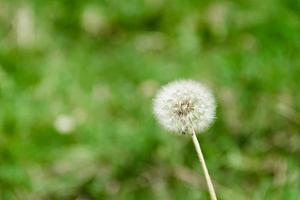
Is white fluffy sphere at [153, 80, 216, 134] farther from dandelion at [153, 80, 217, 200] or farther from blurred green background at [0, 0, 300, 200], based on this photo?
blurred green background at [0, 0, 300, 200]

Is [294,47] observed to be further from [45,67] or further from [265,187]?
[45,67]

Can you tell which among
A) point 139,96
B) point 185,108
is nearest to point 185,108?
point 185,108

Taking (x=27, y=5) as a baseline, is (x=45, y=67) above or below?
below

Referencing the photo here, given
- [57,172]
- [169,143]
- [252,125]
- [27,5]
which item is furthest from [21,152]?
[27,5]

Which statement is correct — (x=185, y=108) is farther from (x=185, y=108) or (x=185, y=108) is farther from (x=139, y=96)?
(x=139, y=96)

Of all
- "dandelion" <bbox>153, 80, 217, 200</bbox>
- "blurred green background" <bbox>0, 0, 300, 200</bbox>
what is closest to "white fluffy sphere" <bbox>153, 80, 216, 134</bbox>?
"dandelion" <bbox>153, 80, 217, 200</bbox>

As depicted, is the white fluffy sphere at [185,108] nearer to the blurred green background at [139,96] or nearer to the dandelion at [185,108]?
the dandelion at [185,108]

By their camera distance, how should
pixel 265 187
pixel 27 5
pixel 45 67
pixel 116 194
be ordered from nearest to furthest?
1. pixel 265 187
2. pixel 116 194
3. pixel 45 67
4. pixel 27 5
